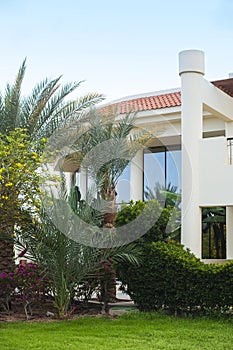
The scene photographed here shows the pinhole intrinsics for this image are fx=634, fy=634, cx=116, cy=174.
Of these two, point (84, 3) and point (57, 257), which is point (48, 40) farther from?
point (57, 257)

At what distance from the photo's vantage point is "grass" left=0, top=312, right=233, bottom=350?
1067 cm

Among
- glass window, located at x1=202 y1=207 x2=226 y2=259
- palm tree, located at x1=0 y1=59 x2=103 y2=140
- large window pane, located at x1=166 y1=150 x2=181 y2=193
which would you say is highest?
palm tree, located at x1=0 y1=59 x2=103 y2=140

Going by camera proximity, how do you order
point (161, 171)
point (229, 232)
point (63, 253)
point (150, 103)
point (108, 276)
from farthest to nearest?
point (161, 171) < point (150, 103) < point (229, 232) < point (108, 276) < point (63, 253)

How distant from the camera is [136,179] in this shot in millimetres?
22594

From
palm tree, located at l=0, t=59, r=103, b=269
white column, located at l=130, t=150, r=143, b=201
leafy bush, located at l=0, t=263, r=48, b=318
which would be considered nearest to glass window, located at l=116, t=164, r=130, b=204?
white column, located at l=130, t=150, r=143, b=201

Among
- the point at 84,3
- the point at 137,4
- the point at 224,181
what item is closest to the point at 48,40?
the point at 84,3

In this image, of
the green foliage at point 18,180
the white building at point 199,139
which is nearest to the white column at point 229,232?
the white building at point 199,139

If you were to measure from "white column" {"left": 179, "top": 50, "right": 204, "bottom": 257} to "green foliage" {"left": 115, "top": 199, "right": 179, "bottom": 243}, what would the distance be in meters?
1.69

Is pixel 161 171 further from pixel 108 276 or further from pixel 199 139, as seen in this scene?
pixel 108 276

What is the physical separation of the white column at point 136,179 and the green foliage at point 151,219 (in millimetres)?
7088

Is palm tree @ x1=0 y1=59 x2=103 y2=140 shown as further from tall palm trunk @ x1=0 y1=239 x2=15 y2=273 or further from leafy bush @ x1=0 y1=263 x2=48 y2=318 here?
leafy bush @ x1=0 y1=263 x2=48 y2=318

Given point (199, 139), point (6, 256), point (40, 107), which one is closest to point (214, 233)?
point (199, 139)

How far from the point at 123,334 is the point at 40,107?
6978mm

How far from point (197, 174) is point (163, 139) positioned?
474 cm
